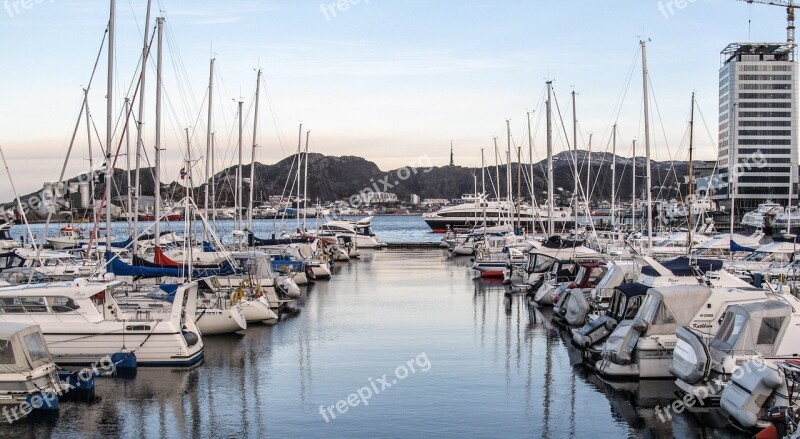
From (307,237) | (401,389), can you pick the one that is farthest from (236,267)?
(307,237)

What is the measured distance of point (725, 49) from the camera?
478 ft

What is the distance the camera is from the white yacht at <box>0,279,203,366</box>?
77.2 ft

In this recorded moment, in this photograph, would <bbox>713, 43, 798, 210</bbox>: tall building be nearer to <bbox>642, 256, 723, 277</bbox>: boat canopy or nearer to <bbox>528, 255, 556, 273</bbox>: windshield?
<bbox>528, 255, 556, 273</bbox>: windshield

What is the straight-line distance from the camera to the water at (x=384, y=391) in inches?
739

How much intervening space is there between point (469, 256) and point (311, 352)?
49849mm

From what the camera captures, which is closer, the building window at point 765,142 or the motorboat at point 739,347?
the motorboat at point 739,347

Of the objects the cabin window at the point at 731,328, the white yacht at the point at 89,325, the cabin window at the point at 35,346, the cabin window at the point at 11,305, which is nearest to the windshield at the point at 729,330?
the cabin window at the point at 731,328

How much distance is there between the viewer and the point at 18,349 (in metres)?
19.2

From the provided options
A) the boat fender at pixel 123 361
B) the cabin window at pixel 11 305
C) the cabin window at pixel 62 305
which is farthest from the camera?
the cabin window at pixel 62 305

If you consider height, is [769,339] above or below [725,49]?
below

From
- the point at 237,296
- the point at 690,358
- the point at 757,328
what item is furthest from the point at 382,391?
the point at 237,296

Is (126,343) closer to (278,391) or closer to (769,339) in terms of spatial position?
(278,391)

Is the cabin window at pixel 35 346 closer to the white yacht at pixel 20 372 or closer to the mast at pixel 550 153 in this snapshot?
the white yacht at pixel 20 372

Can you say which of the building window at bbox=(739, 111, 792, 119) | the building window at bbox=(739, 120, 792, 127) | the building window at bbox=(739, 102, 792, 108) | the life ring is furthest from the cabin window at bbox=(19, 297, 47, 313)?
the building window at bbox=(739, 120, 792, 127)
